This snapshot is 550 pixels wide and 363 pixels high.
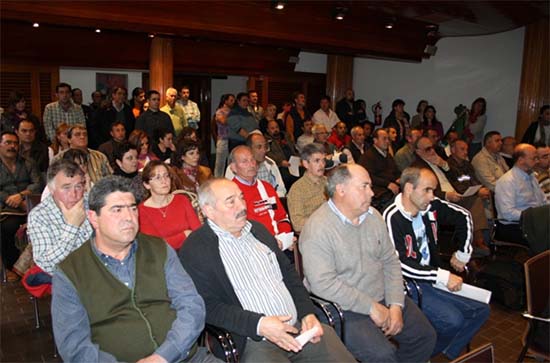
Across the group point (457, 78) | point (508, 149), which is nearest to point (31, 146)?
point (508, 149)

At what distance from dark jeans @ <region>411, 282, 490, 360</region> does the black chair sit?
306mm

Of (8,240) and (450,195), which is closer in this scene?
(8,240)

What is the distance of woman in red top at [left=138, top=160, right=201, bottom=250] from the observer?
10.7 ft

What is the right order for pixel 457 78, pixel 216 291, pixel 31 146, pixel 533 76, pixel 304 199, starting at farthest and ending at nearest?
1. pixel 457 78
2. pixel 533 76
3. pixel 31 146
4. pixel 304 199
5. pixel 216 291

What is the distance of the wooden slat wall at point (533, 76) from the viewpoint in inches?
359

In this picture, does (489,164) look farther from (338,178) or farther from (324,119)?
(324,119)

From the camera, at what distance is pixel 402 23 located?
8266 millimetres

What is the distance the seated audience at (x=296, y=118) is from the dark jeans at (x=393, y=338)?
6.13 m

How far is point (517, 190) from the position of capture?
4570 mm

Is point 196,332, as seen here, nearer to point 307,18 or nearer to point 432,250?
point 432,250

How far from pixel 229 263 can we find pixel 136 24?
→ 13.8ft

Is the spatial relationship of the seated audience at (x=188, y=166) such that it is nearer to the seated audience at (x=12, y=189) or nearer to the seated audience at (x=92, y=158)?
the seated audience at (x=92, y=158)

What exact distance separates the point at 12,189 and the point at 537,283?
4370mm

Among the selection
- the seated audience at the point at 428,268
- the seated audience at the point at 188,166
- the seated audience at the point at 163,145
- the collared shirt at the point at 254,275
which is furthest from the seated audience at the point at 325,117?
the collared shirt at the point at 254,275
